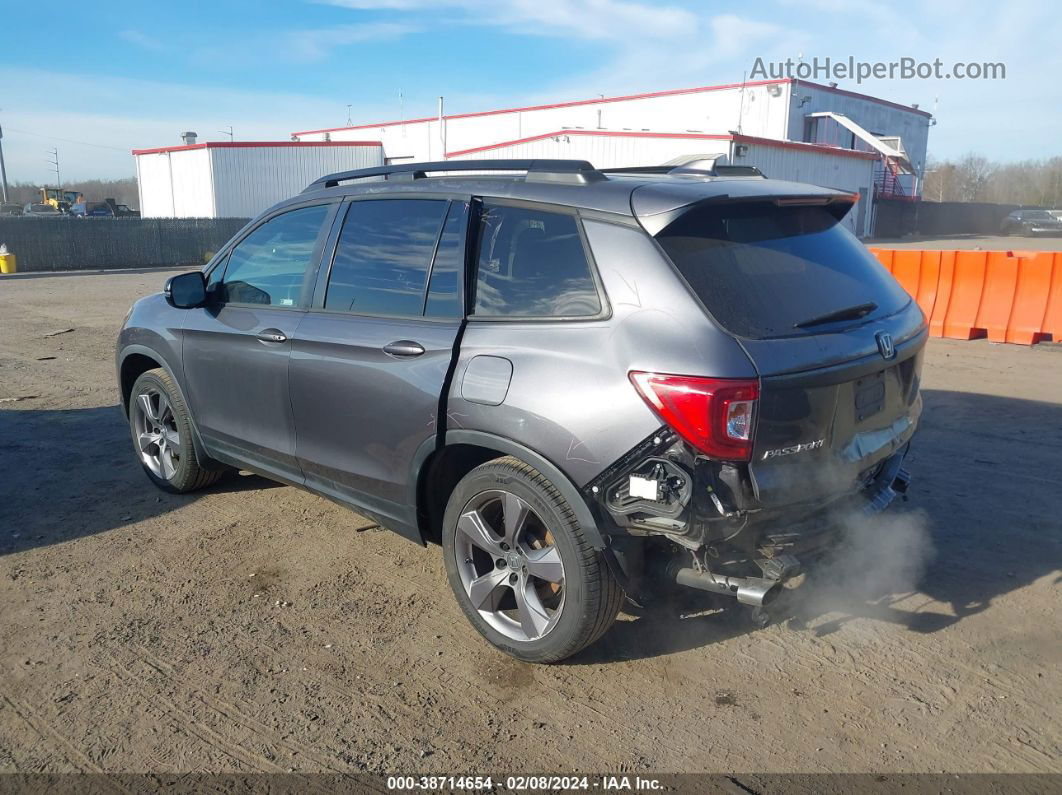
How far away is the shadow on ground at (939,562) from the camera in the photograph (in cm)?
367

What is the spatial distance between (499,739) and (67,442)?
5066mm

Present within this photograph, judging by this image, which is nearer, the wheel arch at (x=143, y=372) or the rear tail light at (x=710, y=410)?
the rear tail light at (x=710, y=410)

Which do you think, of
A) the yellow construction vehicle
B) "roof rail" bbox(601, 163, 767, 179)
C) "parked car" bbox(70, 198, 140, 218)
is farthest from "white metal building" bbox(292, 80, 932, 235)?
"roof rail" bbox(601, 163, 767, 179)

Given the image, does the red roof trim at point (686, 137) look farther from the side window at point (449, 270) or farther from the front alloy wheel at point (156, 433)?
the side window at point (449, 270)

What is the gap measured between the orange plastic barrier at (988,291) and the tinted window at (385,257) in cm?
776

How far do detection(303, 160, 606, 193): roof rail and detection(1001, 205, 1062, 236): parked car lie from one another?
49.2 meters

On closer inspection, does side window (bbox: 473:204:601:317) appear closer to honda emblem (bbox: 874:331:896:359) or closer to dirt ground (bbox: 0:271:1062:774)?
honda emblem (bbox: 874:331:896:359)

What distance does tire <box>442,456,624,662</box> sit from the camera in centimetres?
312

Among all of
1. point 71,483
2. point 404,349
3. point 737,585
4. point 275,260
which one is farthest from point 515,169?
point 71,483

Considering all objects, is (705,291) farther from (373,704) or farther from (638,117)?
(638,117)

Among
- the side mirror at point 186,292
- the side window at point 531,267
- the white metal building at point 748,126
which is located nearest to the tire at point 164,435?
the side mirror at point 186,292

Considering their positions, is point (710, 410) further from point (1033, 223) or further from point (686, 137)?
point (1033, 223)

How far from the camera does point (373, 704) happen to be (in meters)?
3.16

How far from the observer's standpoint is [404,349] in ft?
11.8
